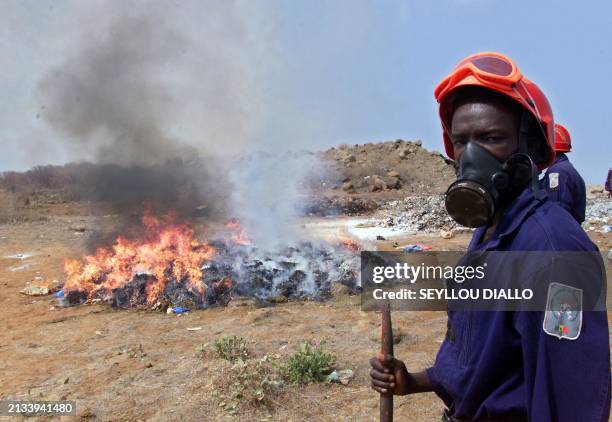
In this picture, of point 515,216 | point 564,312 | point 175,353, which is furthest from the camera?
point 175,353

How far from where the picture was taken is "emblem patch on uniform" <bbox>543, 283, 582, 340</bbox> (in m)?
1.08

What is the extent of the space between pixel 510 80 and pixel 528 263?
59 centimetres

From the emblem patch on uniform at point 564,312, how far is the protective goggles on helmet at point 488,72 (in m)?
0.64

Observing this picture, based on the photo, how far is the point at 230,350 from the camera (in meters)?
4.52

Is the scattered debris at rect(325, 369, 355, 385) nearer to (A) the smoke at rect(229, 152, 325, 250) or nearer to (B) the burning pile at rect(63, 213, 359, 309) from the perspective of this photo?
(B) the burning pile at rect(63, 213, 359, 309)

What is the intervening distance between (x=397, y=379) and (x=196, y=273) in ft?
18.5

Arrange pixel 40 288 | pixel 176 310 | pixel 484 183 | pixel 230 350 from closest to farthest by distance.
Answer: pixel 484 183
pixel 230 350
pixel 176 310
pixel 40 288

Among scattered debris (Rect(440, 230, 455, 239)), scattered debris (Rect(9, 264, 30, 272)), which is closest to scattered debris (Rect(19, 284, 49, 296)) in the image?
scattered debris (Rect(9, 264, 30, 272))

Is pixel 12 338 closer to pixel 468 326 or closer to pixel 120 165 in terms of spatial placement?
pixel 468 326

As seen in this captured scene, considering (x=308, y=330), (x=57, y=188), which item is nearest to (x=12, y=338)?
(x=308, y=330)

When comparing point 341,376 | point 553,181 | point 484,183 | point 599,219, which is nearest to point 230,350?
point 341,376

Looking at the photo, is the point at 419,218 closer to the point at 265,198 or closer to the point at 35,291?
the point at 265,198

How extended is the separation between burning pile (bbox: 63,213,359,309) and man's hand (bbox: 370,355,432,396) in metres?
4.96

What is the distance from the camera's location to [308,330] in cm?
541
